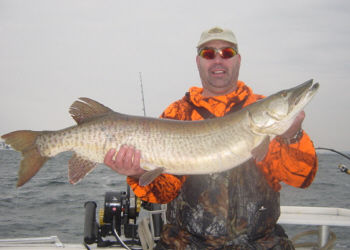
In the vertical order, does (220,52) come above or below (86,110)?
above

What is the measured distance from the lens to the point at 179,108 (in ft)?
11.5

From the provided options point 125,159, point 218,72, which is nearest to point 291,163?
point 218,72

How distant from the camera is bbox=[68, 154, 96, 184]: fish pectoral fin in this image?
2.95 m

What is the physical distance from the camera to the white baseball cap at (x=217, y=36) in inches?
140

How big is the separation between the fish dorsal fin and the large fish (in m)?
0.01

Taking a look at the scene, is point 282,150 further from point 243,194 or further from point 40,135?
point 40,135

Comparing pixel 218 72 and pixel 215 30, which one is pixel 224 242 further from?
pixel 215 30

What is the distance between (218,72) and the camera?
356 cm

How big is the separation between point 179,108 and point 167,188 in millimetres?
908

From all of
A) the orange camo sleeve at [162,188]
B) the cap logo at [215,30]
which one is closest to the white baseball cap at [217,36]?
the cap logo at [215,30]

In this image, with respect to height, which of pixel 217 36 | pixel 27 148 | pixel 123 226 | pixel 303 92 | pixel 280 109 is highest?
pixel 217 36

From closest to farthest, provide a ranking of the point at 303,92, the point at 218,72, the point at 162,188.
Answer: the point at 303,92 → the point at 162,188 → the point at 218,72

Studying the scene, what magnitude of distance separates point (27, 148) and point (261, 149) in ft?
6.92

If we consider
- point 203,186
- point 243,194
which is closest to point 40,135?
point 203,186
